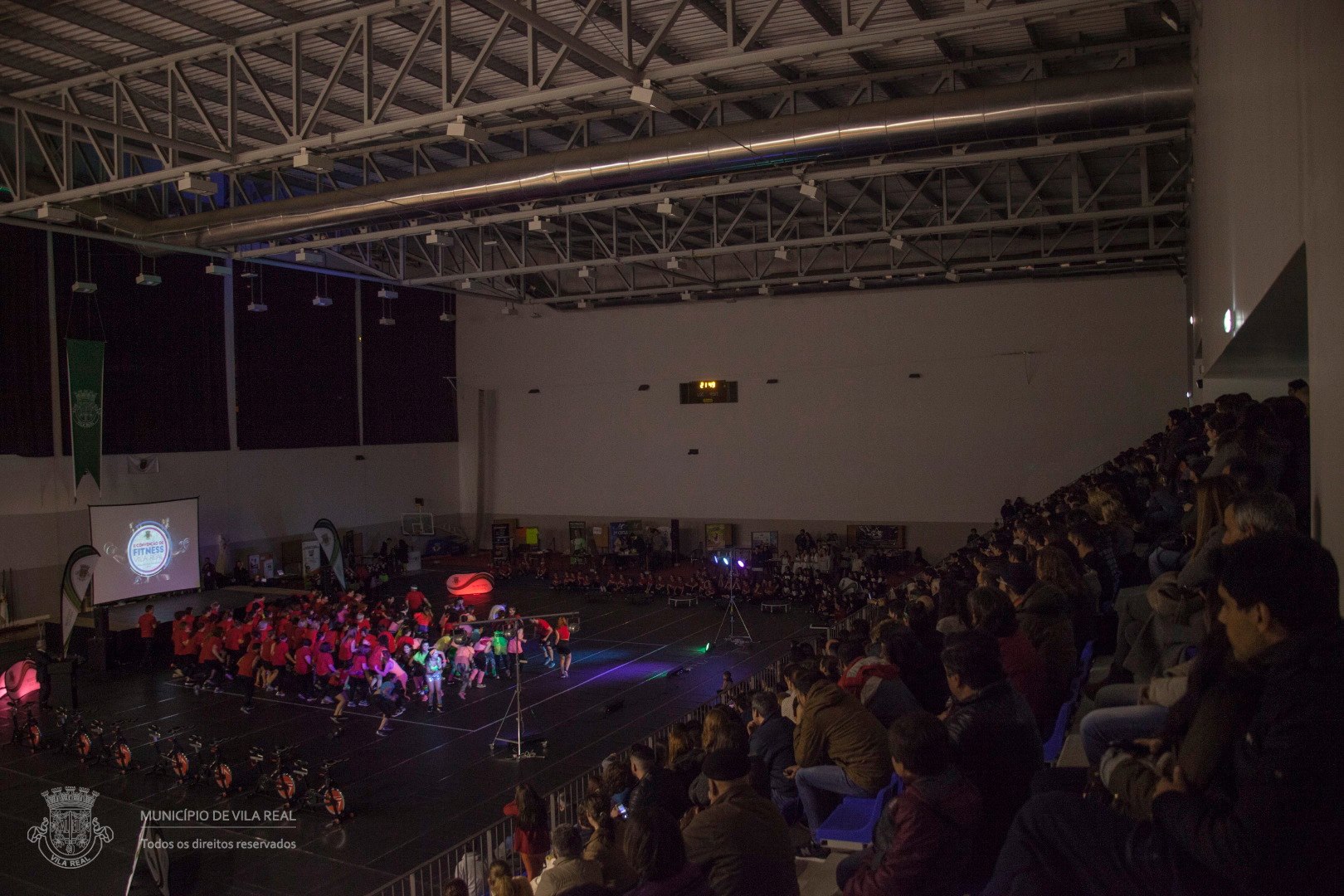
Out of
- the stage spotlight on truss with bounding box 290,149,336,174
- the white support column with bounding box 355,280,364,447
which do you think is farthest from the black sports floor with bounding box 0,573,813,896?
the white support column with bounding box 355,280,364,447

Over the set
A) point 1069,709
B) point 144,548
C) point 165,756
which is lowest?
point 165,756

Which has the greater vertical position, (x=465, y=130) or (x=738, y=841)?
(x=465, y=130)

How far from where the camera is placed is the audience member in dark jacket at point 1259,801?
1804mm

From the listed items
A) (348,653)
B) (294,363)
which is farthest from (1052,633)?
(294,363)

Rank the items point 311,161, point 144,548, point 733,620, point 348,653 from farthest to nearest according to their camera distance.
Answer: point 733,620
point 144,548
point 348,653
point 311,161

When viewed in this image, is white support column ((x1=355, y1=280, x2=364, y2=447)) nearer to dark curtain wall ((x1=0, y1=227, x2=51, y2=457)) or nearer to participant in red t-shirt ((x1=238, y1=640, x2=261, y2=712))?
dark curtain wall ((x1=0, y1=227, x2=51, y2=457))

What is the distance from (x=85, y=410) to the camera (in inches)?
831

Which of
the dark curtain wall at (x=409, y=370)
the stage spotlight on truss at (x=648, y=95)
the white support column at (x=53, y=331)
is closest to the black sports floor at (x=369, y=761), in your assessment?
the white support column at (x=53, y=331)

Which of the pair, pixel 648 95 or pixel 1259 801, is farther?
pixel 648 95

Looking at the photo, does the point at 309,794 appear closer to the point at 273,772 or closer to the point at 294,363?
the point at 273,772

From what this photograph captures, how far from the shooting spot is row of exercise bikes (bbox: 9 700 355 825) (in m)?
11.1

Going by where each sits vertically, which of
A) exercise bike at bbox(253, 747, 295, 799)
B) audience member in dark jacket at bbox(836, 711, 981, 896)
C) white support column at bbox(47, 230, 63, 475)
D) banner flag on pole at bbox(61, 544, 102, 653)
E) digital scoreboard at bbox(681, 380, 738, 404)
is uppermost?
white support column at bbox(47, 230, 63, 475)

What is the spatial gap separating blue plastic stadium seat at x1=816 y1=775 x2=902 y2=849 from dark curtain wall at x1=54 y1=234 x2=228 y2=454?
71.5 feet

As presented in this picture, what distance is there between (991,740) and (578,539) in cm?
2776
